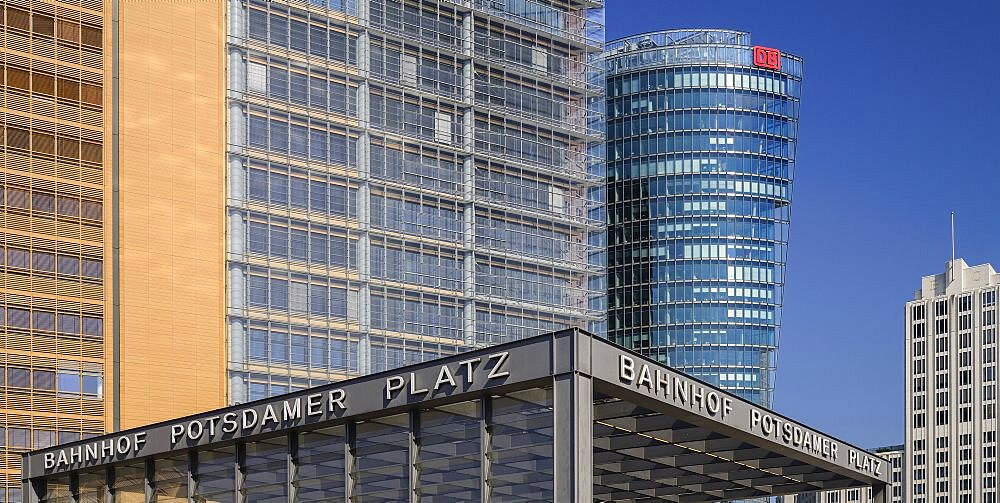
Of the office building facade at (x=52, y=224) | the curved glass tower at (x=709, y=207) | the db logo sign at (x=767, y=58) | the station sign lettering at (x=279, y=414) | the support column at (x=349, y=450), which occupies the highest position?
the db logo sign at (x=767, y=58)

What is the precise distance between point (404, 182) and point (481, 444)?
62.0 metres

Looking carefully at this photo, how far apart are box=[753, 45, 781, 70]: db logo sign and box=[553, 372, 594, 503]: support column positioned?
134 m

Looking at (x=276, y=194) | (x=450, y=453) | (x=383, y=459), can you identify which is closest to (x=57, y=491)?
(x=383, y=459)

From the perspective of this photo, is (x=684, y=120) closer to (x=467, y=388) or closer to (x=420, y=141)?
(x=420, y=141)

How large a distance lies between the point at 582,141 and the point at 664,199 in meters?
53.5

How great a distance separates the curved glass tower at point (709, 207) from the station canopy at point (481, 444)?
110584 mm

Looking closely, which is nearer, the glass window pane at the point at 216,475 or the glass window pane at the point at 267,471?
the glass window pane at the point at 267,471

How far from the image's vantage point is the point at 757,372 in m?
159

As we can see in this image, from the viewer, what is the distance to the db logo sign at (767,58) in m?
161

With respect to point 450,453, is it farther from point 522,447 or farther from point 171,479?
point 171,479

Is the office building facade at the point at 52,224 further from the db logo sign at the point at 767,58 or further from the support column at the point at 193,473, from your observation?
the db logo sign at the point at 767,58

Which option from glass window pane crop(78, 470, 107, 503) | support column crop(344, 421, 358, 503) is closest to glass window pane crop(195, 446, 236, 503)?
support column crop(344, 421, 358, 503)

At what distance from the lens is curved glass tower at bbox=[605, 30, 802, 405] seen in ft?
520

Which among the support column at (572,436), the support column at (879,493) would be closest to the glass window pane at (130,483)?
the support column at (572,436)
